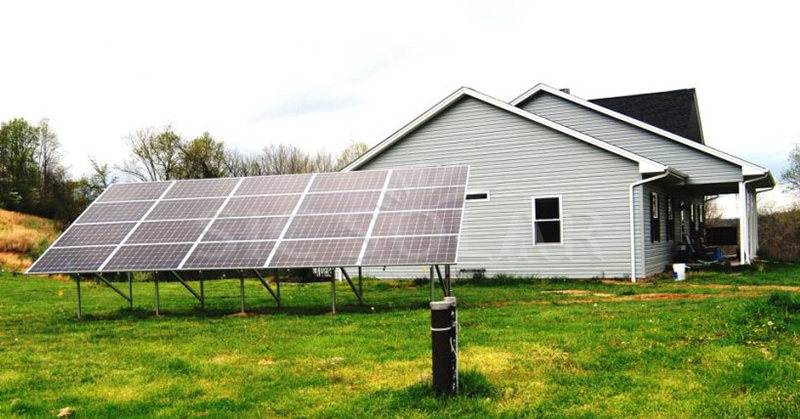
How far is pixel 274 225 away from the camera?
13.2m

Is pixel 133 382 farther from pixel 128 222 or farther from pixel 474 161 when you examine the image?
pixel 474 161

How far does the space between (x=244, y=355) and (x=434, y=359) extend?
3503 mm

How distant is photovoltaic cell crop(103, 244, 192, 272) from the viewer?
12.3m

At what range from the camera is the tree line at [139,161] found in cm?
4616

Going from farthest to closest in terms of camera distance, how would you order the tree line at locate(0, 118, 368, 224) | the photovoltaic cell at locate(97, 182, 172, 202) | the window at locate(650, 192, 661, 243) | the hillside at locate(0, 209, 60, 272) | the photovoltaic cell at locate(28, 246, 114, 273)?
the tree line at locate(0, 118, 368, 224) < the hillside at locate(0, 209, 60, 272) < the window at locate(650, 192, 661, 243) < the photovoltaic cell at locate(97, 182, 172, 202) < the photovoltaic cell at locate(28, 246, 114, 273)

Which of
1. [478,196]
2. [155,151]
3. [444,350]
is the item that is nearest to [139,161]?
[155,151]

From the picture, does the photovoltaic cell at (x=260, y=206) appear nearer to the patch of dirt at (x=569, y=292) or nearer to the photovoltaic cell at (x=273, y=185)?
the photovoltaic cell at (x=273, y=185)

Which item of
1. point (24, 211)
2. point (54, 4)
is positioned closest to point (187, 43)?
point (54, 4)

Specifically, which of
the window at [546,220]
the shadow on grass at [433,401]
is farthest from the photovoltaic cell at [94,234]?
the window at [546,220]

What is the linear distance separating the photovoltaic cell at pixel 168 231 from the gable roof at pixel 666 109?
17934mm

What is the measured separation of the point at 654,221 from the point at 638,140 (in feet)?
10.3

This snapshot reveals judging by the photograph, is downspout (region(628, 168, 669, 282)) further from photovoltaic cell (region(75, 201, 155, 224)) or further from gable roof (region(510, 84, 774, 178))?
photovoltaic cell (region(75, 201, 155, 224))

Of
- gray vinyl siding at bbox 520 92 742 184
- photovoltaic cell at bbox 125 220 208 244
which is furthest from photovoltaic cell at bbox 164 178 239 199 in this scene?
gray vinyl siding at bbox 520 92 742 184

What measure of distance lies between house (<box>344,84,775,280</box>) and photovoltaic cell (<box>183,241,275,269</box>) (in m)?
9.14
